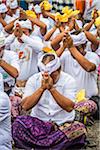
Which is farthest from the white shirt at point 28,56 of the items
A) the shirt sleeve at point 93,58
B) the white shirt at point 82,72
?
the shirt sleeve at point 93,58

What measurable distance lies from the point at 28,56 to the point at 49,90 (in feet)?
6.61

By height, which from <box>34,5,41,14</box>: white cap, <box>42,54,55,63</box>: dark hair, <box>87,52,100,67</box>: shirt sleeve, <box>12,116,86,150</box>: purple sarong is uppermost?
<box>34,5,41,14</box>: white cap

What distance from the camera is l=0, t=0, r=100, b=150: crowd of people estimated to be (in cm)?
580

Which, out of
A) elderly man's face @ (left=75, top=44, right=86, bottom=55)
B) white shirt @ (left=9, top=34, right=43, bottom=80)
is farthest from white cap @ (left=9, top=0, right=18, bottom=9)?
elderly man's face @ (left=75, top=44, right=86, bottom=55)

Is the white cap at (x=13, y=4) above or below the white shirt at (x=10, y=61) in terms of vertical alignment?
above

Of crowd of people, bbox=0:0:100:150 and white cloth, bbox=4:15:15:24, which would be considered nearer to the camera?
crowd of people, bbox=0:0:100:150

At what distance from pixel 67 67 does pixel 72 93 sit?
125cm

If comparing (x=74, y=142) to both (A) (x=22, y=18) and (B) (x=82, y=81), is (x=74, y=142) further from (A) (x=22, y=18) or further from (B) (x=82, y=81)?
(A) (x=22, y=18)

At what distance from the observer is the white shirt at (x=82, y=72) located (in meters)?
7.00

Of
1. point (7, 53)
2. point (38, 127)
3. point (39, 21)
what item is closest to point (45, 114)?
point (38, 127)

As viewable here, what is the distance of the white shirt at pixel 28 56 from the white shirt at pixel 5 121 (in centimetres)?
322

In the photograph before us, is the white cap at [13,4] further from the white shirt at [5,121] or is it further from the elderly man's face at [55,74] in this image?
the white shirt at [5,121]

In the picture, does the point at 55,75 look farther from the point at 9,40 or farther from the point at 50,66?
the point at 9,40

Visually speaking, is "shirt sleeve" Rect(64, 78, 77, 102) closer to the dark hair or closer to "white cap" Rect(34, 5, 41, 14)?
the dark hair
